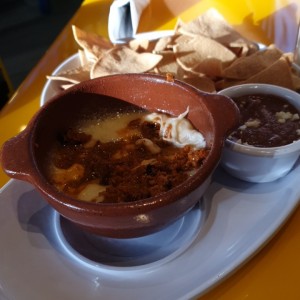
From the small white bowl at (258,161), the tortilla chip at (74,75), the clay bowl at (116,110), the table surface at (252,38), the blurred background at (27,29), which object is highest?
the clay bowl at (116,110)

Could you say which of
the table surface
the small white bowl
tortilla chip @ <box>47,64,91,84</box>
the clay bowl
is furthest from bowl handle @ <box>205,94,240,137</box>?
tortilla chip @ <box>47,64,91,84</box>

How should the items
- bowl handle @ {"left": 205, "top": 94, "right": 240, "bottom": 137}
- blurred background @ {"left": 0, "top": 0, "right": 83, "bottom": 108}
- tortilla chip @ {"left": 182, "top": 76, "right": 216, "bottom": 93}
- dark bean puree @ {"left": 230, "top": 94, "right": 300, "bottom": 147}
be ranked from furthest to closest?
blurred background @ {"left": 0, "top": 0, "right": 83, "bottom": 108}, tortilla chip @ {"left": 182, "top": 76, "right": 216, "bottom": 93}, dark bean puree @ {"left": 230, "top": 94, "right": 300, "bottom": 147}, bowl handle @ {"left": 205, "top": 94, "right": 240, "bottom": 137}

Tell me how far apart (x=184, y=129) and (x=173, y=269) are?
1.10 ft

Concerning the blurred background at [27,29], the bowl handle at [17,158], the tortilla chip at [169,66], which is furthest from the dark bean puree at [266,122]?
the blurred background at [27,29]

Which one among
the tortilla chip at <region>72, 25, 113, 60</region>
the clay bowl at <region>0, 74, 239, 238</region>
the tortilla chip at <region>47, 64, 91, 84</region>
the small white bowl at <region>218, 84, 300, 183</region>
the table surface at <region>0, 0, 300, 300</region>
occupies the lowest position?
the table surface at <region>0, 0, 300, 300</region>

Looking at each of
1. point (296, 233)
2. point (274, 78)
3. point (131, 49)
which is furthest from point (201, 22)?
point (296, 233)

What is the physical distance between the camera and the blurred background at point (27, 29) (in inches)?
137

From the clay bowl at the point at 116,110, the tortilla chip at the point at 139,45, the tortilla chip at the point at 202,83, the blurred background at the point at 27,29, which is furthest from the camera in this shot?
the blurred background at the point at 27,29

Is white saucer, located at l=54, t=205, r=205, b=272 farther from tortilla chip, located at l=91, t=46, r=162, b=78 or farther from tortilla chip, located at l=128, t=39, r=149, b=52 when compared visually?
tortilla chip, located at l=128, t=39, r=149, b=52

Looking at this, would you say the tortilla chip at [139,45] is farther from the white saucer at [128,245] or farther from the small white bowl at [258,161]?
the white saucer at [128,245]

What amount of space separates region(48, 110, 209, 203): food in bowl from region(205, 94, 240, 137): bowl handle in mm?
67

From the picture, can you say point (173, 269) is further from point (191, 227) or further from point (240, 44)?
point (240, 44)

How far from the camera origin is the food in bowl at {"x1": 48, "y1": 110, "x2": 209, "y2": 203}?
918mm

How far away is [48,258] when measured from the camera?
925mm
